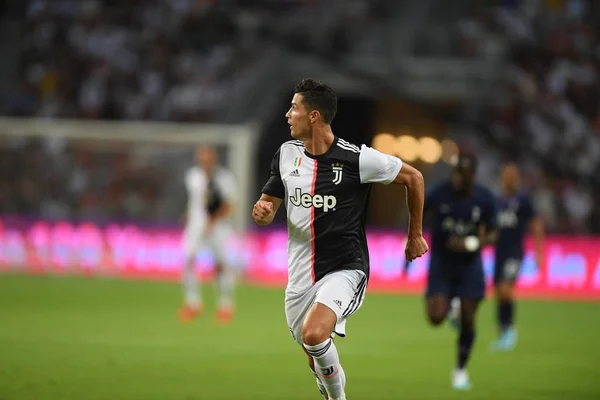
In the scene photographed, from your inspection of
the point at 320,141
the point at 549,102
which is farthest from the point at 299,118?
the point at 549,102

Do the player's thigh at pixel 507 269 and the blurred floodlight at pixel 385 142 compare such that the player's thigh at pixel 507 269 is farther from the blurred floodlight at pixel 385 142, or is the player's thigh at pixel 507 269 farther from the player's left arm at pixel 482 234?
the blurred floodlight at pixel 385 142

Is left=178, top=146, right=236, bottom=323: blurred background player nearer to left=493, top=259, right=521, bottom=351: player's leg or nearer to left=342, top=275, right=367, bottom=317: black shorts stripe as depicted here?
left=493, top=259, right=521, bottom=351: player's leg

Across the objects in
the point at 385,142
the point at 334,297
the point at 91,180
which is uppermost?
the point at 334,297

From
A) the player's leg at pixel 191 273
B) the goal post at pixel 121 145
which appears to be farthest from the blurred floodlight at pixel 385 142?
the player's leg at pixel 191 273

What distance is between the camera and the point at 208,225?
56.5ft

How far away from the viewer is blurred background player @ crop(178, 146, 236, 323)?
17047 millimetres

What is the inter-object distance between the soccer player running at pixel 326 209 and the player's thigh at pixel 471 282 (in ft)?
10.7

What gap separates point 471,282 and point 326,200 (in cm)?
366

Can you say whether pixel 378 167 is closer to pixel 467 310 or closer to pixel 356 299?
pixel 356 299

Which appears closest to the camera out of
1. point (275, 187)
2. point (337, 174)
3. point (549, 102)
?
point (337, 174)

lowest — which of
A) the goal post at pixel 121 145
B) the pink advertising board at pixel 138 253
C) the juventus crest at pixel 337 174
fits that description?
the pink advertising board at pixel 138 253

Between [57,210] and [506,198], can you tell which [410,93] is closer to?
[57,210]

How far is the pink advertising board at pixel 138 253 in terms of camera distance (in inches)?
919

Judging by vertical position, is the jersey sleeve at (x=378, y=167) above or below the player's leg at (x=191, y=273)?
above
